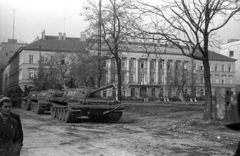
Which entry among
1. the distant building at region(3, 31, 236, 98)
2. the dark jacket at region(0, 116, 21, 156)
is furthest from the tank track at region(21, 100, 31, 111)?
the distant building at region(3, 31, 236, 98)

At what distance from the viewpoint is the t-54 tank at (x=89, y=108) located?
55.9ft

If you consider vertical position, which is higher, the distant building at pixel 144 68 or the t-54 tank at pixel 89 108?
the distant building at pixel 144 68

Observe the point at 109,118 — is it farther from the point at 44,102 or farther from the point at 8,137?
the point at 8,137

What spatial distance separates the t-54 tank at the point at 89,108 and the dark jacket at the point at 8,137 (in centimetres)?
1181

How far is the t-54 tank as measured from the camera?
55.9ft

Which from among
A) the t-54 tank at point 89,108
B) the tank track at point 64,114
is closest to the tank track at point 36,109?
the tank track at point 64,114

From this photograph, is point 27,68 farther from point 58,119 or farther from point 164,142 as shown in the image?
point 164,142

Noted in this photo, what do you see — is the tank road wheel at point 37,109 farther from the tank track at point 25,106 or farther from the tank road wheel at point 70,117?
the tank road wheel at point 70,117

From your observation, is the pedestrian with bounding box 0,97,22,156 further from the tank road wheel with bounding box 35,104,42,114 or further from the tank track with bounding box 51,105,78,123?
the tank road wheel with bounding box 35,104,42,114

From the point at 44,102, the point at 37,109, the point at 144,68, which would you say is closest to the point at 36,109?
the point at 37,109

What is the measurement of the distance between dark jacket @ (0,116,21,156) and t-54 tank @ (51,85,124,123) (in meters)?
11.8

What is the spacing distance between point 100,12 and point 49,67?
87.4 ft

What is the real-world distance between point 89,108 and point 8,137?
12.2 m

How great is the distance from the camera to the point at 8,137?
4.91m
